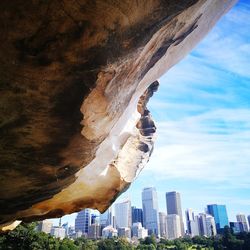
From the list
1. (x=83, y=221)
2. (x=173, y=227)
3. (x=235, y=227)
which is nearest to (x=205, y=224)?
(x=173, y=227)

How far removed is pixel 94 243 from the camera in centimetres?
7962

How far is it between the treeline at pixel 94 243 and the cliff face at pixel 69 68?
2507cm

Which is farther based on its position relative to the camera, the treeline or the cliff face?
the treeline

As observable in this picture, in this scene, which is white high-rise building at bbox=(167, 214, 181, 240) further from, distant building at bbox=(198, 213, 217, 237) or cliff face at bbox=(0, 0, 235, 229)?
cliff face at bbox=(0, 0, 235, 229)

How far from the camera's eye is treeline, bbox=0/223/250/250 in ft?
103

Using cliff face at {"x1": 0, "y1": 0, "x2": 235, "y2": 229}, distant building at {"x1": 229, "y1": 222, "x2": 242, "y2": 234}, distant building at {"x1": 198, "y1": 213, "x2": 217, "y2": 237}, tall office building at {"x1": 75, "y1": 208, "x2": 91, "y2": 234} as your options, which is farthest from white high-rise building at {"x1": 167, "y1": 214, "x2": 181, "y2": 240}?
cliff face at {"x1": 0, "y1": 0, "x2": 235, "y2": 229}

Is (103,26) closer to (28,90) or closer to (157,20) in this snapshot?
(157,20)

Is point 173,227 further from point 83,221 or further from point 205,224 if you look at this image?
point 83,221

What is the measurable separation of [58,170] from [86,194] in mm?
4088

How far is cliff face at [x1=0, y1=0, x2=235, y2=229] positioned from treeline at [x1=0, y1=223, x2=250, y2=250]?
25.1 m

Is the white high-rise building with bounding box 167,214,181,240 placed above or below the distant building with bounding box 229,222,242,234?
above

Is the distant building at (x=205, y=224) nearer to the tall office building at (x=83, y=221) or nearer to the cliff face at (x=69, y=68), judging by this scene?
the tall office building at (x=83, y=221)

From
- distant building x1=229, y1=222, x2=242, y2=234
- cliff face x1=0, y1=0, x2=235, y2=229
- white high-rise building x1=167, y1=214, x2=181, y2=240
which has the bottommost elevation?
cliff face x1=0, y1=0, x2=235, y2=229

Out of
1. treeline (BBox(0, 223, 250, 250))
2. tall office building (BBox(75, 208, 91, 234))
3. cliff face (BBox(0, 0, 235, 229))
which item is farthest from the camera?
tall office building (BBox(75, 208, 91, 234))
